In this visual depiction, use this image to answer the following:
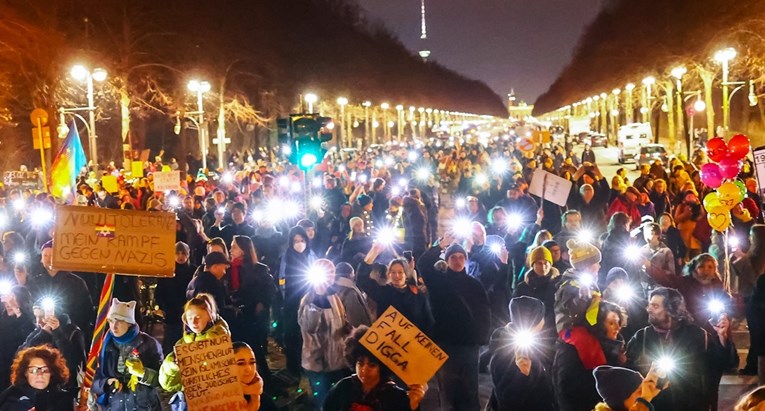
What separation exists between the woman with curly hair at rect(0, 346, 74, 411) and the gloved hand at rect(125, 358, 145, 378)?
47cm

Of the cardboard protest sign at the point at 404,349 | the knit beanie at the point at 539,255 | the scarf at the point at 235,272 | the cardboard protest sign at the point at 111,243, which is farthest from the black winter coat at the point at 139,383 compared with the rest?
the knit beanie at the point at 539,255

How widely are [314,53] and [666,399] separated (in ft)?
170

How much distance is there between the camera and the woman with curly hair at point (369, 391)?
5.16 meters

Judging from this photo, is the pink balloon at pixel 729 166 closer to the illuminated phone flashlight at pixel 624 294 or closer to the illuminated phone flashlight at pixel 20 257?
the illuminated phone flashlight at pixel 624 294

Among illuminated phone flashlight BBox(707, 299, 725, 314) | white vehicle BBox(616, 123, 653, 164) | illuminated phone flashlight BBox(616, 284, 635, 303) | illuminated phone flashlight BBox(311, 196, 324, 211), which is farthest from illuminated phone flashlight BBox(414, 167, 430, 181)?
white vehicle BBox(616, 123, 653, 164)

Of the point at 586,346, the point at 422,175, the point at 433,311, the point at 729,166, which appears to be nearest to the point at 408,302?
the point at 433,311

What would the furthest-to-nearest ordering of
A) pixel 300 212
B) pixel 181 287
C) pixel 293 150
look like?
pixel 300 212 → pixel 293 150 → pixel 181 287

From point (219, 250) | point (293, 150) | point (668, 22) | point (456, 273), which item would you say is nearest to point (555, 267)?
point (456, 273)

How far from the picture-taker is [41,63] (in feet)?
86.7

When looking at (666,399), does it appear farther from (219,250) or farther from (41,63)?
(41,63)

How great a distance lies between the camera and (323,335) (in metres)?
6.99

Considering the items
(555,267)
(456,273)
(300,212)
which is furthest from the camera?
(300,212)

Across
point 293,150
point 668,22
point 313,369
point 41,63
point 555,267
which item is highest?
point 668,22

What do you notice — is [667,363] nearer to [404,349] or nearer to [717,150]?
[404,349]
